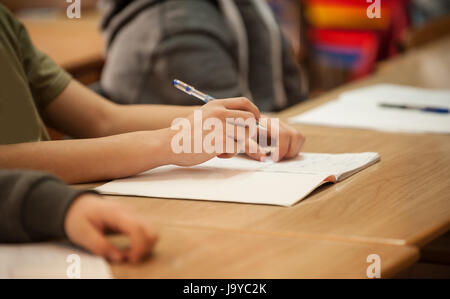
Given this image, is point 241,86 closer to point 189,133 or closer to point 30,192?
point 189,133

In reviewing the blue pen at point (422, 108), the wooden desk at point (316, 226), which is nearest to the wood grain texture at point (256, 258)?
the wooden desk at point (316, 226)

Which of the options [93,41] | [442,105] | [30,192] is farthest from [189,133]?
[93,41]

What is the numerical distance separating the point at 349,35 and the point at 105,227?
10.4 ft

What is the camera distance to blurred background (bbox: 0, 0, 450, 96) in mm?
3254

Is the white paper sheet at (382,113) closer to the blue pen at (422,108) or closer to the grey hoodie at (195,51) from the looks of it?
the blue pen at (422,108)

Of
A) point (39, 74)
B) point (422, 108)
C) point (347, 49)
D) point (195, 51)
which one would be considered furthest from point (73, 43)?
point (347, 49)

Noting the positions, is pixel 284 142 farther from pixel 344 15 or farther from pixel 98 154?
pixel 344 15

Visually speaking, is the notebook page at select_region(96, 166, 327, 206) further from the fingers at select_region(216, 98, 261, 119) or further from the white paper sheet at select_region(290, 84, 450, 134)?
the white paper sheet at select_region(290, 84, 450, 134)

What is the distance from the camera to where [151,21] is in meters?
1.78

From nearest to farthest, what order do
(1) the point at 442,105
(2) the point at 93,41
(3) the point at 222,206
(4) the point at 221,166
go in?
1. (3) the point at 222,206
2. (4) the point at 221,166
3. (1) the point at 442,105
4. (2) the point at 93,41

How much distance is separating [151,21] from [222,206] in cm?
100

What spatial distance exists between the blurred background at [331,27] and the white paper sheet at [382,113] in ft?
4.01

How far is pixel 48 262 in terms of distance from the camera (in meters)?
0.72
